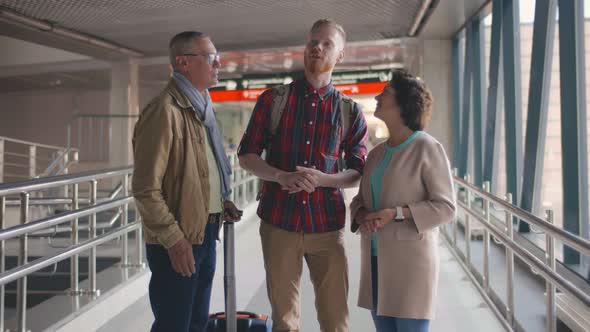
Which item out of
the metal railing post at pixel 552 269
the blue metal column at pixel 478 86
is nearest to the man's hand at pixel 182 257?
the metal railing post at pixel 552 269

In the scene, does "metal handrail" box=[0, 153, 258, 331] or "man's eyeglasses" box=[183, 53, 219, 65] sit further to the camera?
"metal handrail" box=[0, 153, 258, 331]

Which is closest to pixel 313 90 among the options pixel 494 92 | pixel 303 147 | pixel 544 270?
pixel 303 147

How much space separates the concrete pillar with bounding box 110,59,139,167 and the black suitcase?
28.4ft

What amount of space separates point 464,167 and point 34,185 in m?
7.19

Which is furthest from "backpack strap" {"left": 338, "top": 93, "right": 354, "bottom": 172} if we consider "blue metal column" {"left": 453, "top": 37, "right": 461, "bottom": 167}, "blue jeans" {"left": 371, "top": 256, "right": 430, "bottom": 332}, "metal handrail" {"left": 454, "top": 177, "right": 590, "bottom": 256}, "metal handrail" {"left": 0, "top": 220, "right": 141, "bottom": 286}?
"blue metal column" {"left": 453, "top": 37, "right": 461, "bottom": 167}

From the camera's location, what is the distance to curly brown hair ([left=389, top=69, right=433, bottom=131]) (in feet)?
6.38

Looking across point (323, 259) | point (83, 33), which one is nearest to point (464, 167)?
point (83, 33)

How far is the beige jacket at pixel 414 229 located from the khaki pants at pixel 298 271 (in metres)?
0.17

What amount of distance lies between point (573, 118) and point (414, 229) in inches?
111

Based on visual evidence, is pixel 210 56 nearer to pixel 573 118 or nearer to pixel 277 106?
pixel 277 106

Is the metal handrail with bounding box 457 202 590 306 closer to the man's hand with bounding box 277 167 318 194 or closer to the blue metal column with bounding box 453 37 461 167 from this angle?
the man's hand with bounding box 277 167 318 194

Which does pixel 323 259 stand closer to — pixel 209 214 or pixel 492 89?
pixel 209 214

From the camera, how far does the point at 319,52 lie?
1990 mm

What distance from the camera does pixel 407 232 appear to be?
6.35 ft
